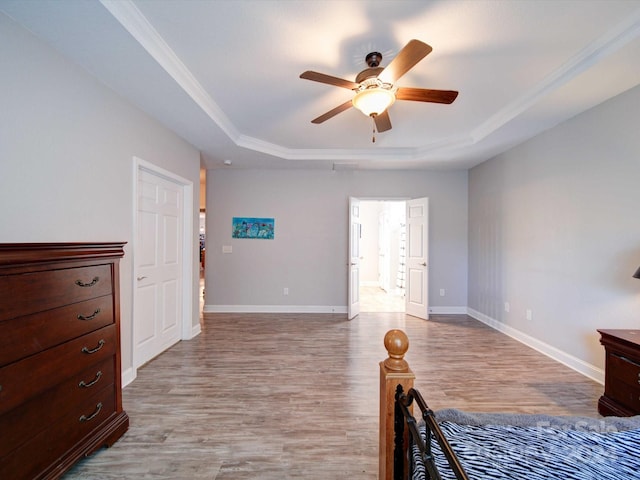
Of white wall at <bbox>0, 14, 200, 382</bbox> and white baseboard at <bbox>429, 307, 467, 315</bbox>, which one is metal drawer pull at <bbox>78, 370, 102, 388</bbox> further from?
white baseboard at <bbox>429, 307, 467, 315</bbox>

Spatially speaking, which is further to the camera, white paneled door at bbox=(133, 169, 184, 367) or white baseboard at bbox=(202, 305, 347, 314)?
white baseboard at bbox=(202, 305, 347, 314)

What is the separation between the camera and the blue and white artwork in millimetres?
5066

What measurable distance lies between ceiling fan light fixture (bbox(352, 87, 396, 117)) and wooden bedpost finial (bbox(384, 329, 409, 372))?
5.56 ft

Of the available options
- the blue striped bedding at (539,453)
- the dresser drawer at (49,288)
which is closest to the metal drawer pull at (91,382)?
the dresser drawer at (49,288)

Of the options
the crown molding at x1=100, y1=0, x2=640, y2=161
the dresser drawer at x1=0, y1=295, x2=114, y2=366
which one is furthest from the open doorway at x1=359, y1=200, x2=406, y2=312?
the dresser drawer at x1=0, y1=295, x2=114, y2=366

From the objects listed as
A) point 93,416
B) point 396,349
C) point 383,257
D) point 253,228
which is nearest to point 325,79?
point 396,349

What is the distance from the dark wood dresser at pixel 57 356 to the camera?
120 centimetres

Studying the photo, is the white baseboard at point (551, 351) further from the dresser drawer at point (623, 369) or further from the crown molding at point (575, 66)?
the crown molding at point (575, 66)

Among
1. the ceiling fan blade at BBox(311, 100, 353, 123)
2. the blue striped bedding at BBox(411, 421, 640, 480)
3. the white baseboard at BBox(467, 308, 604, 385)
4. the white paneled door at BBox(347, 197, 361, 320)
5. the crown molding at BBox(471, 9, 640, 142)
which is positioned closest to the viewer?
the blue striped bedding at BBox(411, 421, 640, 480)

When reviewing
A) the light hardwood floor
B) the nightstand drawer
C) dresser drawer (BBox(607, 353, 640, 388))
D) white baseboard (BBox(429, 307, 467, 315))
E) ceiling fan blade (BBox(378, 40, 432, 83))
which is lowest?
the light hardwood floor

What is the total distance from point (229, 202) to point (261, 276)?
1.45m

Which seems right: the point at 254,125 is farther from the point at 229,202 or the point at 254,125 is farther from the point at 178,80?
the point at 229,202

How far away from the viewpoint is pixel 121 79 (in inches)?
86.8

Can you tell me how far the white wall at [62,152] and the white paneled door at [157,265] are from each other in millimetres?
257
